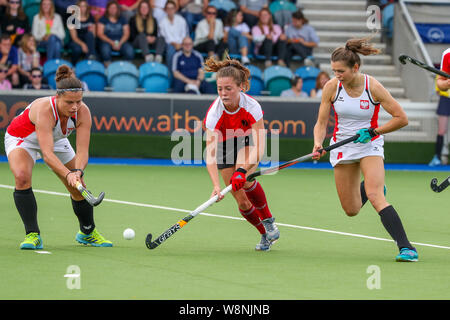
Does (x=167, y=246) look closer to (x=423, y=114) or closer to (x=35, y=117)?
(x=35, y=117)

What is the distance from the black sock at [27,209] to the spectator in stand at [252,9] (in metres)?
11.0

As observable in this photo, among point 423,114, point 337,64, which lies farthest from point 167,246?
point 423,114

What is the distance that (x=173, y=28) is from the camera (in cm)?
1688

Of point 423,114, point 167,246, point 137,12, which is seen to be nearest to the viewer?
point 167,246

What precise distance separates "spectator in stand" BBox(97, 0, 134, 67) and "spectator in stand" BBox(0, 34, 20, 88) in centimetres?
166

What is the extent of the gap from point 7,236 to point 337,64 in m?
3.28

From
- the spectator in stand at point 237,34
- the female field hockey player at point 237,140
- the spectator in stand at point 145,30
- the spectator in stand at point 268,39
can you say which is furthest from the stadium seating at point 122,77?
the female field hockey player at point 237,140

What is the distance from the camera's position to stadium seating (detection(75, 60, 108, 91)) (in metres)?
16.1

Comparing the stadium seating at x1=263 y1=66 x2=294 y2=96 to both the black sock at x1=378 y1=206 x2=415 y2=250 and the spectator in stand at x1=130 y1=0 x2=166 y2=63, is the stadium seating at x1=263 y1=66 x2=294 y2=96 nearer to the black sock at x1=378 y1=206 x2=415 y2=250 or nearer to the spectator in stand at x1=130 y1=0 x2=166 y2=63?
the spectator in stand at x1=130 y1=0 x2=166 y2=63

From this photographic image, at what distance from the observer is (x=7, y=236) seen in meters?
7.96

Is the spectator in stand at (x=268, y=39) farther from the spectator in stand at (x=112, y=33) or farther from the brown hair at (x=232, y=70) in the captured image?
the brown hair at (x=232, y=70)

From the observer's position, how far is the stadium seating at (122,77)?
1620 cm

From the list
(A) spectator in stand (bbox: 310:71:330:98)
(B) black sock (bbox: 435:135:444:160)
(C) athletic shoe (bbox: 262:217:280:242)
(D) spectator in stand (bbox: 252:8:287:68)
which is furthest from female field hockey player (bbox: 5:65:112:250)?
(D) spectator in stand (bbox: 252:8:287:68)

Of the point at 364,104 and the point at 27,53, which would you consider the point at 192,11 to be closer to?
the point at 27,53
